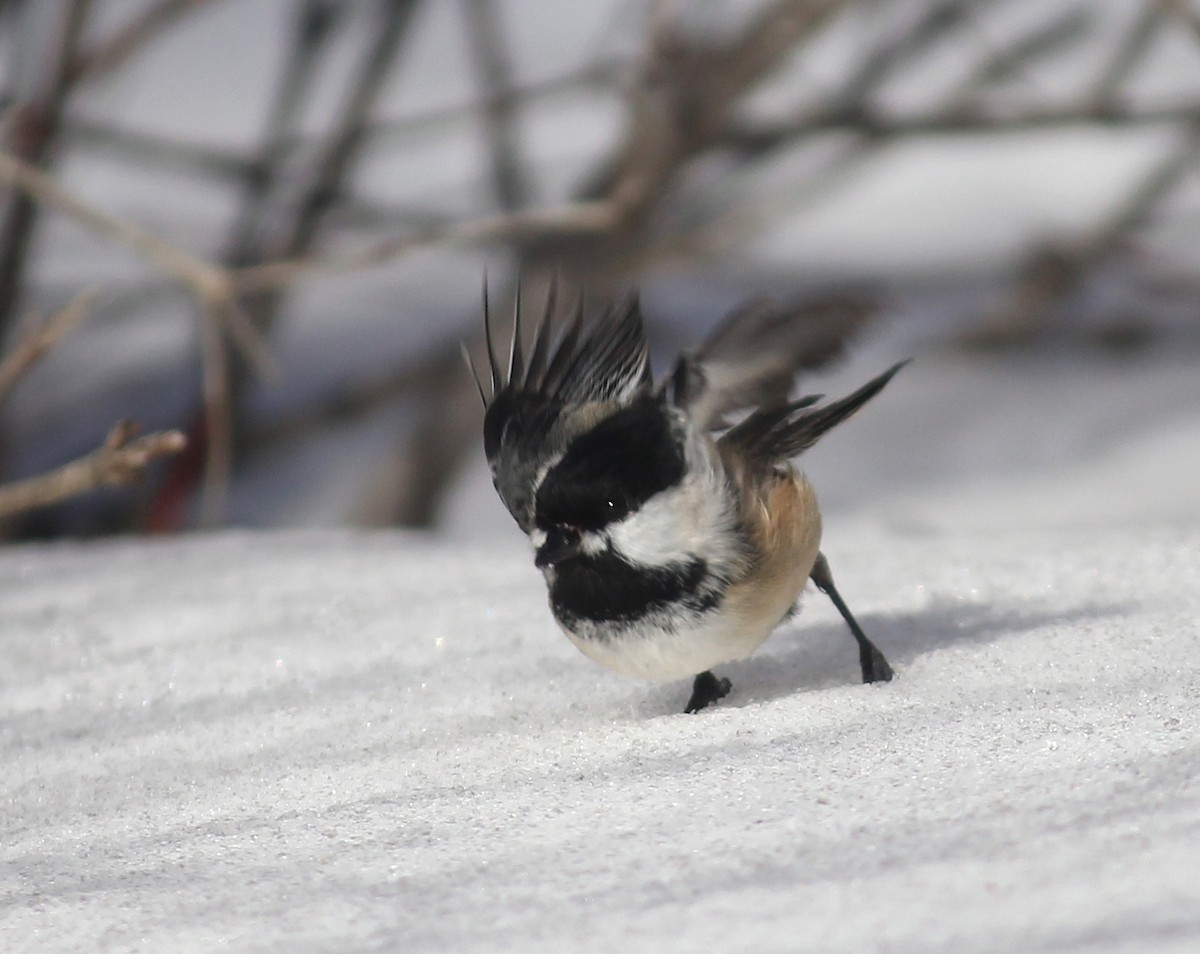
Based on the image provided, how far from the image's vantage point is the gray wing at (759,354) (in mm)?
2088

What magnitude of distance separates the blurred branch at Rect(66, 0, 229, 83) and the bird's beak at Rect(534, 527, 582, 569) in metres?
2.86

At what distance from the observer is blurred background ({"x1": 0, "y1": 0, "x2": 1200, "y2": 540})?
4113 mm

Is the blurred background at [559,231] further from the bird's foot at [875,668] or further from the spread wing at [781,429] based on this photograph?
the bird's foot at [875,668]

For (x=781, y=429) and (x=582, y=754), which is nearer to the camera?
(x=582, y=754)

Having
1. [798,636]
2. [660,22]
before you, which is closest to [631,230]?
[660,22]

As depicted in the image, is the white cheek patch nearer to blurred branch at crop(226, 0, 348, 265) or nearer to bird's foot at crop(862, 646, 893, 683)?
bird's foot at crop(862, 646, 893, 683)

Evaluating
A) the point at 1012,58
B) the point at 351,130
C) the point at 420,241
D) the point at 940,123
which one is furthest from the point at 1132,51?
the point at 420,241

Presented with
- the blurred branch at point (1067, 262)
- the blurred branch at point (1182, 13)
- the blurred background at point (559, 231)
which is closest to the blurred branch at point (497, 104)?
the blurred background at point (559, 231)

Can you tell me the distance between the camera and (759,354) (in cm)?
214

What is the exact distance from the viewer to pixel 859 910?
1368 mm

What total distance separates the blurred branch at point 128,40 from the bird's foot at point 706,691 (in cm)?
293

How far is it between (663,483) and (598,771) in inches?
15.8

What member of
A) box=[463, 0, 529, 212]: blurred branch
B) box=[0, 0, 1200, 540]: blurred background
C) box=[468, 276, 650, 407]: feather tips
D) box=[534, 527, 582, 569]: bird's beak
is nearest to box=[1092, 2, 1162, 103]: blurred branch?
box=[0, 0, 1200, 540]: blurred background

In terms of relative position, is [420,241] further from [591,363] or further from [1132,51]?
[1132,51]
